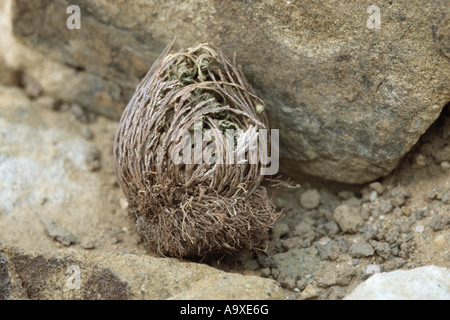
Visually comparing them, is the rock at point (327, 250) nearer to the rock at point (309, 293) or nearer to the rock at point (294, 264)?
the rock at point (294, 264)

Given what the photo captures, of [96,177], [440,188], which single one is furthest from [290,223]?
[96,177]

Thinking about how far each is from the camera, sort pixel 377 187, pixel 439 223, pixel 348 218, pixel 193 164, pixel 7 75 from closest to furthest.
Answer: pixel 193 164 < pixel 439 223 < pixel 348 218 < pixel 377 187 < pixel 7 75

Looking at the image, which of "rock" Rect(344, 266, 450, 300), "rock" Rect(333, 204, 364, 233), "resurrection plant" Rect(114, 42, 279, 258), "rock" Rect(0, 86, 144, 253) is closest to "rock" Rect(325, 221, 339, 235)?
"rock" Rect(333, 204, 364, 233)

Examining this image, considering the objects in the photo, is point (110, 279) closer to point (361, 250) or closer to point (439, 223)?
point (361, 250)

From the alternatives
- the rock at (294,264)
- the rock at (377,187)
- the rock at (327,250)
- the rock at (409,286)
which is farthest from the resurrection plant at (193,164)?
the rock at (377,187)

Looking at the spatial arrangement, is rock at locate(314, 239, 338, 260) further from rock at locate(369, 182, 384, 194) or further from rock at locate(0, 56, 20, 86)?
rock at locate(0, 56, 20, 86)

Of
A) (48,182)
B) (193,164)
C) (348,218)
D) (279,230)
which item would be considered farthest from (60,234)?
(348,218)

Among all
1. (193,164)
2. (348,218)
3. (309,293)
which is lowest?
(309,293)

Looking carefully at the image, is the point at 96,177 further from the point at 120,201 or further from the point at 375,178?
the point at 375,178
